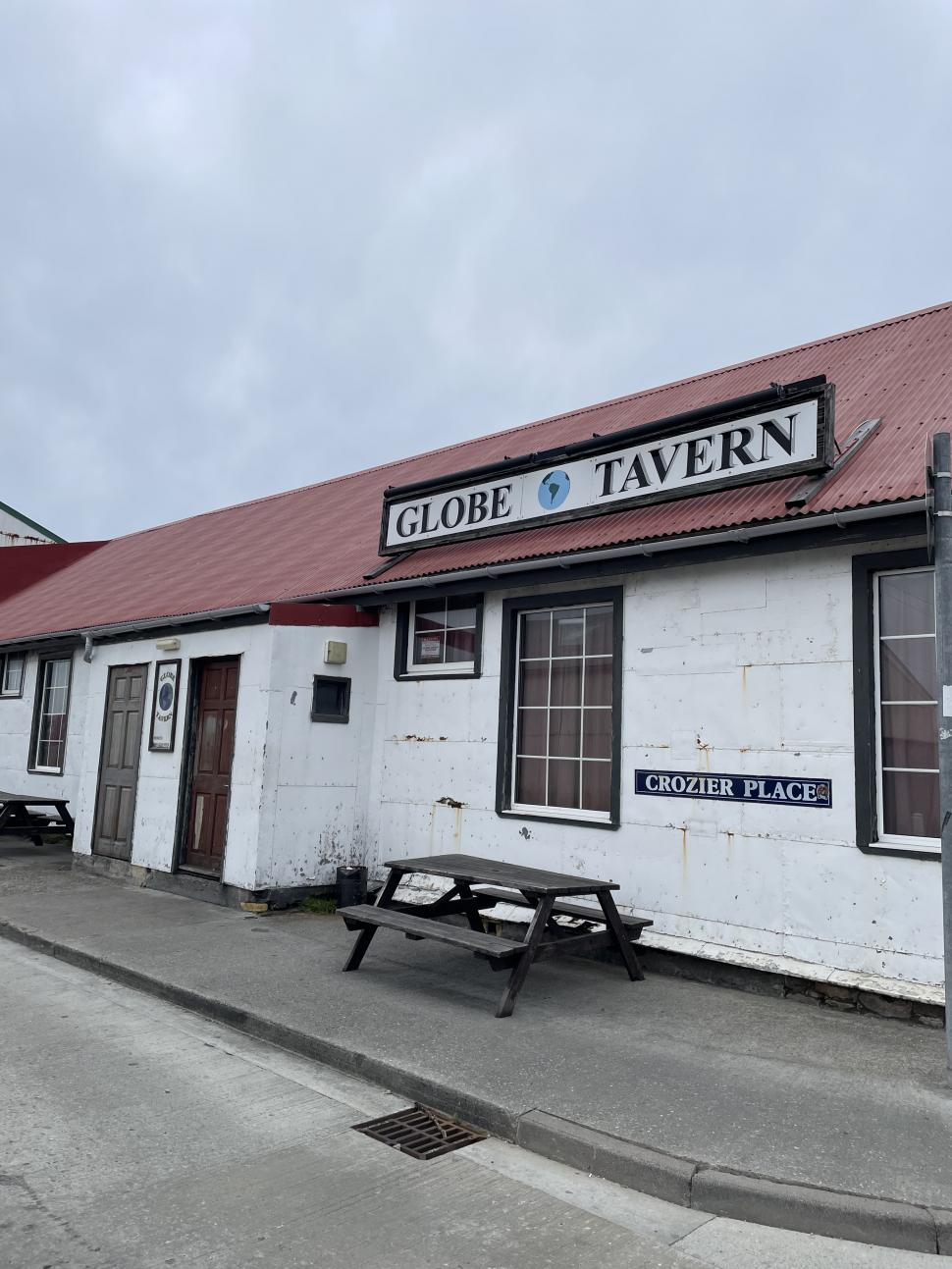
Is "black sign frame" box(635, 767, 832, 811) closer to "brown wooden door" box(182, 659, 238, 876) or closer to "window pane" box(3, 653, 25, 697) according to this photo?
"brown wooden door" box(182, 659, 238, 876)

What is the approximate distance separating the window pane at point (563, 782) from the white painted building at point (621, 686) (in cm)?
3

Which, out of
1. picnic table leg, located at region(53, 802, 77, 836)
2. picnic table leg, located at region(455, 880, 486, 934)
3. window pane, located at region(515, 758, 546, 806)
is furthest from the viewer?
picnic table leg, located at region(53, 802, 77, 836)

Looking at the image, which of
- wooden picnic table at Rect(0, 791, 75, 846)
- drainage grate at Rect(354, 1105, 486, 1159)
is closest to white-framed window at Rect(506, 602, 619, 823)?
drainage grate at Rect(354, 1105, 486, 1159)

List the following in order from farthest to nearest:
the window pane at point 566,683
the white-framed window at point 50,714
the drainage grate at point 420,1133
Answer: the white-framed window at point 50,714, the window pane at point 566,683, the drainage grate at point 420,1133

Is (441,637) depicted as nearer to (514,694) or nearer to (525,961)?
(514,694)

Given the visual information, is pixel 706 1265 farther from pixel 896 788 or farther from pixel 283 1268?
pixel 896 788

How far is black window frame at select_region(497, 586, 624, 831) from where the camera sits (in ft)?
25.1

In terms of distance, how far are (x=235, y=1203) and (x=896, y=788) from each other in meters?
4.64

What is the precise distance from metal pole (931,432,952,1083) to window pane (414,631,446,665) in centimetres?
526

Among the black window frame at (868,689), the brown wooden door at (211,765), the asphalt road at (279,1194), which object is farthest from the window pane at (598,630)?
the asphalt road at (279,1194)

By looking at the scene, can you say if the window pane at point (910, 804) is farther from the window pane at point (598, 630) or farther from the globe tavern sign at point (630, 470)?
the window pane at point (598, 630)

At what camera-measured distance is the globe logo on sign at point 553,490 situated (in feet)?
28.1

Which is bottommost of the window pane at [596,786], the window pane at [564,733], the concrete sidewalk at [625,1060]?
the concrete sidewalk at [625,1060]

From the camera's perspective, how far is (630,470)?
8.05m
